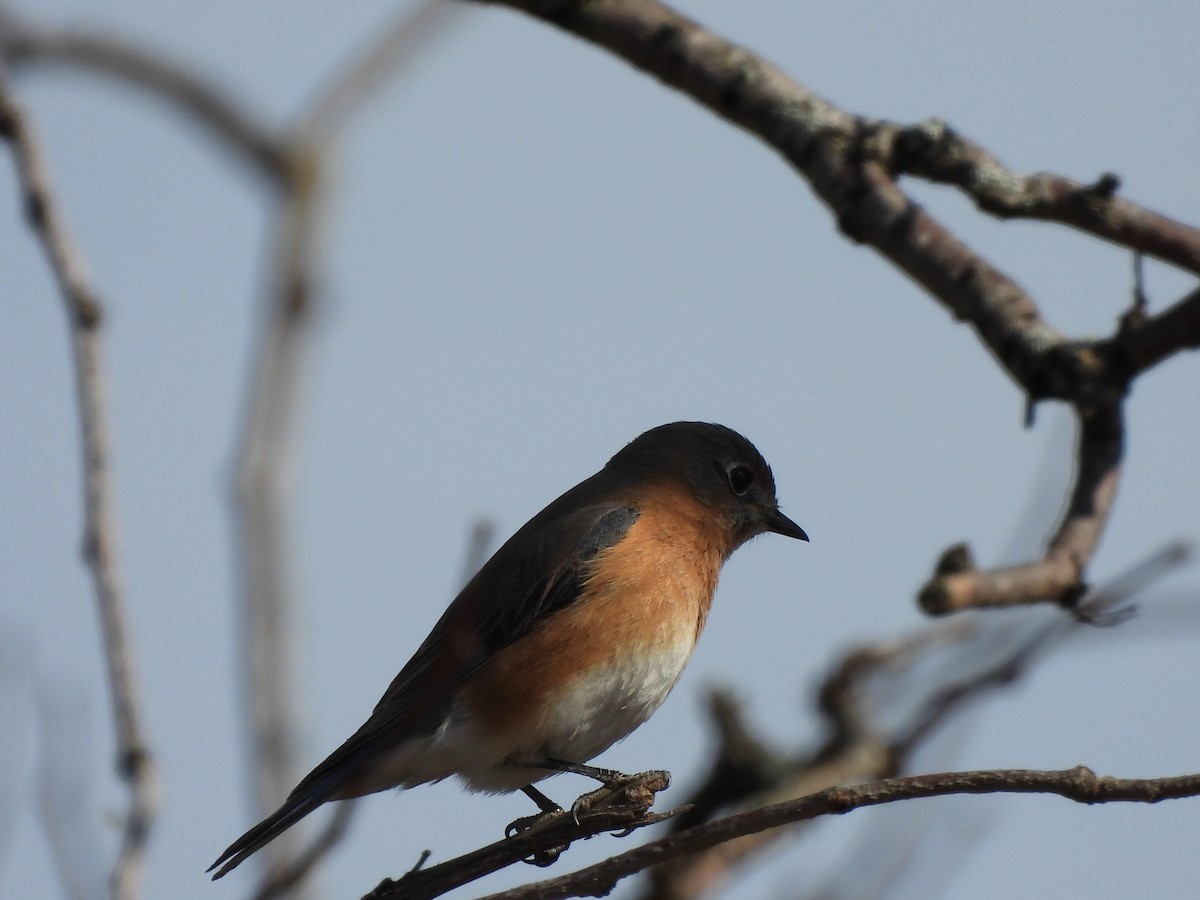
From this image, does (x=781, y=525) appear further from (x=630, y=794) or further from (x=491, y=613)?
(x=630, y=794)

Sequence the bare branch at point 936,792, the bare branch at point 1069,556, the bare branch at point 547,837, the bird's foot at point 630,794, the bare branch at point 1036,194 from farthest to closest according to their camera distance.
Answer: the bare branch at point 1036,194
the bird's foot at point 630,794
the bare branch at point 1069,556
the bare branch at point 547,837
the bare branch at point 936,792

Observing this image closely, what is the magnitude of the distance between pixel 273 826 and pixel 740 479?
9.50 feet

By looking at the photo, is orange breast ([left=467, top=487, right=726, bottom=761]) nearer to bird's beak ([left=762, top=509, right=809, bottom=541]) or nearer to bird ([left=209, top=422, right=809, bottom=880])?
bird ([left=209, top=422, right=809, bottom=880])

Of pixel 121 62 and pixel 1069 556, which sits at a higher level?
pixel 121 62

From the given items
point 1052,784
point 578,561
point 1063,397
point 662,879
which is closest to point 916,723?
point 662,879

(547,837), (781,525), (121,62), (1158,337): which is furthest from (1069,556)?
(121,62)

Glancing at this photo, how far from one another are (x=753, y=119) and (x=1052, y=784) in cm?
299

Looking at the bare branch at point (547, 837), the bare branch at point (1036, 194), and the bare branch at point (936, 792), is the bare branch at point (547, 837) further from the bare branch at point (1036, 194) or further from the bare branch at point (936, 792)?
the bare branch at point (1036, 194)

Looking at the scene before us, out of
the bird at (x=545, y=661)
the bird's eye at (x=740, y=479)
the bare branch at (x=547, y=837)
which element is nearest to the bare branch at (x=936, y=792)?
the bare branch at (x=547, y=837)

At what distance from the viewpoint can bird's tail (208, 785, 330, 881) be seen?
4.48 metres

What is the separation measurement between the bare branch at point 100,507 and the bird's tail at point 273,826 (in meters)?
0.58

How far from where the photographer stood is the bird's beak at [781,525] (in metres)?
6.75

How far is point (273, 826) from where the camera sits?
466 cm

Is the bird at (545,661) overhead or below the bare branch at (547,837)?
overhead
